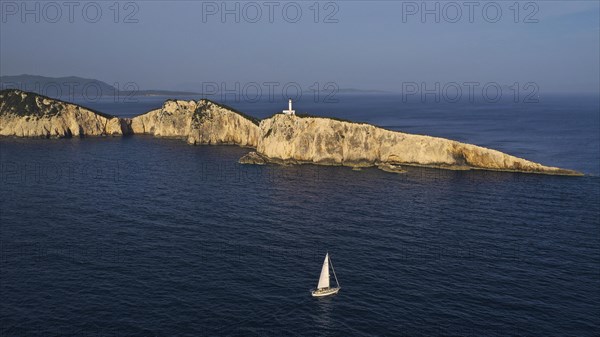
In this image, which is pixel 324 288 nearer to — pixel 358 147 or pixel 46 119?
pixel 358 147

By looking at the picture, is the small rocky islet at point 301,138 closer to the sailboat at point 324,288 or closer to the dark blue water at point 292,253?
the dark blue water at point 292,253

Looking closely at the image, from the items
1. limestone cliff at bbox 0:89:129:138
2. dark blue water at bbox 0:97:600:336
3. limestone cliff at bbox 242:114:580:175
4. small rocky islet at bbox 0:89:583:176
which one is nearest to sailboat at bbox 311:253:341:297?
dark blue water at bbox 0:97:600:336

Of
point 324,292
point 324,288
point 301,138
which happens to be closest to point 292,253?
point 324,288

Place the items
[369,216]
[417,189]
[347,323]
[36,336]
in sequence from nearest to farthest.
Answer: [36,336]
[347,323]
[369,216]
[417,189]

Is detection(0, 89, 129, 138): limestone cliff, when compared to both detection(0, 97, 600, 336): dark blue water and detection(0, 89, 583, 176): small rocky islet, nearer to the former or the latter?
detection(0, 89, 583, 176): small rocky islet

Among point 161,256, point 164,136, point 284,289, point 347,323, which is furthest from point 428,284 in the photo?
point 164,136

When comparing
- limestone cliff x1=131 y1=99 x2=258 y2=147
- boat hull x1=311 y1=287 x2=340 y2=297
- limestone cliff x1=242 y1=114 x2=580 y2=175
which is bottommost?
boat hull x1=311 y1=287 x2=340 y2=297

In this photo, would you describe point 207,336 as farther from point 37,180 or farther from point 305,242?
point 37,180

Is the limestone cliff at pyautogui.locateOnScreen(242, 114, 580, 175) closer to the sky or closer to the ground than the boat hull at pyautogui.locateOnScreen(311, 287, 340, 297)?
closer to the sky
